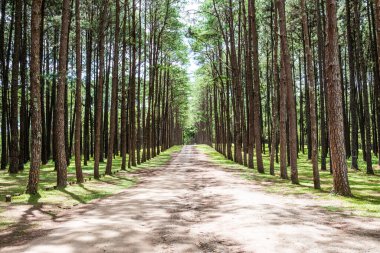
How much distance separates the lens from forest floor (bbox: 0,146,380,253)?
598 cm

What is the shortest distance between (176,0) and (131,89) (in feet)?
40.2

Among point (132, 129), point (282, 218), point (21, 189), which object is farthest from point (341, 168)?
point (132, 129)

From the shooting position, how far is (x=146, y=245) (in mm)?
6188

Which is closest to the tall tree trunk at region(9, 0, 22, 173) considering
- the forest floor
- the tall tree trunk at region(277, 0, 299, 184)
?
the forest floor

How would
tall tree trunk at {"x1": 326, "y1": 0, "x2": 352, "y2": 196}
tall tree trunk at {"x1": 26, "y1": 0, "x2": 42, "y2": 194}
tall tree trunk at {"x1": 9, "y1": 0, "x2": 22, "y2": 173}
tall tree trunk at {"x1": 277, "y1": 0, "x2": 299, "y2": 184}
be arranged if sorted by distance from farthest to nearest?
tall tree trunk at {"x1": 9, "y1": 0, "x2": 22, "y2": 173}
tall tree trunk at {"x1": 277, "y1": 0, "x2": 299, "y2": 184}
tall tree trunk at {"x1": 26, "y1": 0, "x2": 42, "y2": 194}
tall tree trunk at {"x1": 326, "y1": 0, "x2": 352, "y2": 196}

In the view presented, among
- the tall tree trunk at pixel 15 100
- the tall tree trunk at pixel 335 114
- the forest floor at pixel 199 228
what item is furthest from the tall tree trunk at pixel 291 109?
the tall tree trunk at pixel 15 100

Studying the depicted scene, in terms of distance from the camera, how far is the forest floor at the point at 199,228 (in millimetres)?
5984

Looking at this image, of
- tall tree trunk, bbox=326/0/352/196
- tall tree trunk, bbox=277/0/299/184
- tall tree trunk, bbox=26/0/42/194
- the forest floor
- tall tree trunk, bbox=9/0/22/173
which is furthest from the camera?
tall tree trunk, bbox=9/0/22/173

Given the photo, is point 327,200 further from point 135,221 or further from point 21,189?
point 21,189

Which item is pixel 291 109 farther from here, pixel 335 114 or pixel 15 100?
pixel 15 100

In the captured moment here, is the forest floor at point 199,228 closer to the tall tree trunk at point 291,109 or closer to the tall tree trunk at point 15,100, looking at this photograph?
the tall tree trunk at point 291,109

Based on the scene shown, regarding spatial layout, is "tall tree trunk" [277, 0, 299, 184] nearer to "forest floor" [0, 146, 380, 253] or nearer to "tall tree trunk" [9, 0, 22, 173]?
"forest floor" [0, 146, 380, 253]

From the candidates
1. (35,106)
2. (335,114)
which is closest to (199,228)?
(335,114)

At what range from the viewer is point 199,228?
7500 mm
